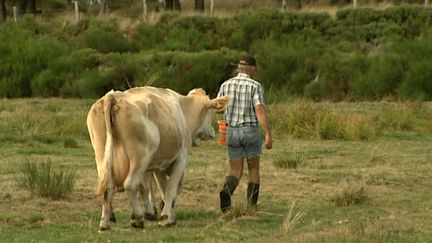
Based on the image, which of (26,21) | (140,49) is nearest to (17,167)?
(140,49)

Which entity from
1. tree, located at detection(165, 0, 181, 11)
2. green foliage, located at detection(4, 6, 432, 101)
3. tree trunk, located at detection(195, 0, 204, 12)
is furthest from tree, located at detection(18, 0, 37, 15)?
green foliage, located at detection(4, 6, 432, 101)

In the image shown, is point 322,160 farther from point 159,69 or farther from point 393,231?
point 159,69

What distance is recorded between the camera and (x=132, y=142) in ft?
34.2

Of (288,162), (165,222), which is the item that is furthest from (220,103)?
(288,162)

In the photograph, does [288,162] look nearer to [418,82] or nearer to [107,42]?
[418,82]

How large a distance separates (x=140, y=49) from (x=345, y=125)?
646 inches

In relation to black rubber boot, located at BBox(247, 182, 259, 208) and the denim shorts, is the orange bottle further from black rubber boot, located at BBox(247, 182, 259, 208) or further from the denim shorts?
A: black rubber boot, located at BBox(247, 182, 259, 208)

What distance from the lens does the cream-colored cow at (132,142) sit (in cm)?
1041

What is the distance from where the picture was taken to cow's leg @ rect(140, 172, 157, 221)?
11.1 m

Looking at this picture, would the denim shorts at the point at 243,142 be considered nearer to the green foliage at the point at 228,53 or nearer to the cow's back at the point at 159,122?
the cow's back at the point at 159,122

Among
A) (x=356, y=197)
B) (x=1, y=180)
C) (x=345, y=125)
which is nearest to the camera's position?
(x=356, y=197)

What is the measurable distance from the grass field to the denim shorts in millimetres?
604

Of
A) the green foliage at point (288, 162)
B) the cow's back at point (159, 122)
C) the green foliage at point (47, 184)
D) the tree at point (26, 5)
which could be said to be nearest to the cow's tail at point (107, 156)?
the cow's back at point (159, 122)

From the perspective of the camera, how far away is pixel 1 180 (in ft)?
47.8
